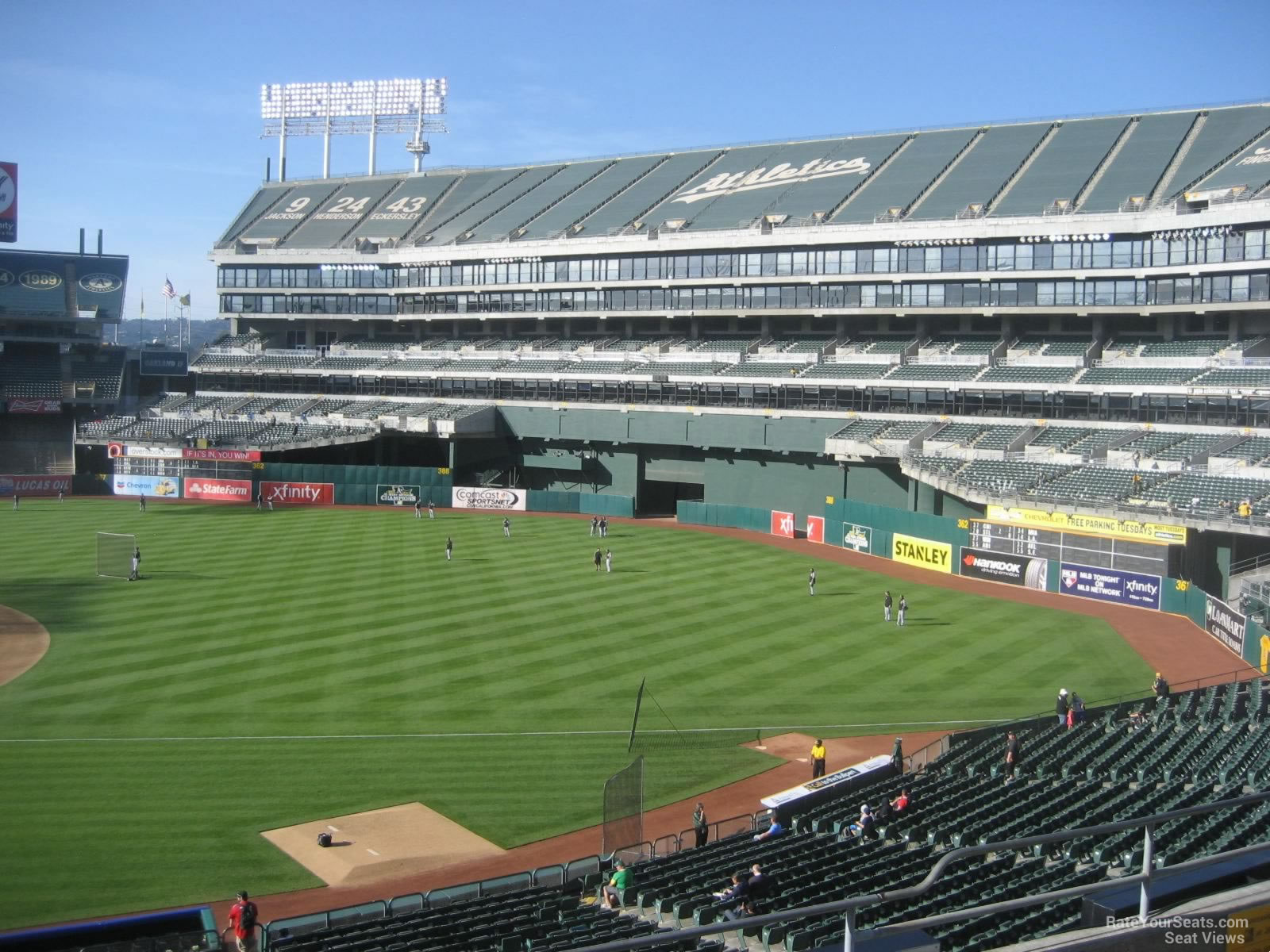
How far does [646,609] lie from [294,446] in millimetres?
41647

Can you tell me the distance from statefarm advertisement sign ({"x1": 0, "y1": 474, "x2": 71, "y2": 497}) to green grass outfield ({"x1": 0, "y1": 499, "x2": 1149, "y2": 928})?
22610 millimetres

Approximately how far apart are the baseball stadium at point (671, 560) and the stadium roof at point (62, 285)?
405mm

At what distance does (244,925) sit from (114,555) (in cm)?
3729

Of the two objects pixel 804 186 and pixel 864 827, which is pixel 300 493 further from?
pixel 864 827

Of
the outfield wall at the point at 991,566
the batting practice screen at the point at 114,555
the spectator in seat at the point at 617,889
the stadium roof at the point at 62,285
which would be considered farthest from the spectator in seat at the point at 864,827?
the stadium roof at the point at 62,285

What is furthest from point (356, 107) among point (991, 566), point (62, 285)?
point (991, 566)

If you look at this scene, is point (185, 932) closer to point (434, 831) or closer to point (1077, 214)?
point (434, 831)

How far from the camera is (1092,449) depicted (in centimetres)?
5319

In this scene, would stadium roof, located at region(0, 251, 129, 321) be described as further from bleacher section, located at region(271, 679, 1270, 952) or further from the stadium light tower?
bleacher section, located at region(271, 679, 1270, 952)

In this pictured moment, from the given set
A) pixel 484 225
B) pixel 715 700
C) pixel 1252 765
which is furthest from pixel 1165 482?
pixel 484 225

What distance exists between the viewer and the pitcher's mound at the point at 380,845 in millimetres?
20453

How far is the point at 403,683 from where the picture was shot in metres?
31.9

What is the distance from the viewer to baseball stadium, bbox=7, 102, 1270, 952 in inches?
700

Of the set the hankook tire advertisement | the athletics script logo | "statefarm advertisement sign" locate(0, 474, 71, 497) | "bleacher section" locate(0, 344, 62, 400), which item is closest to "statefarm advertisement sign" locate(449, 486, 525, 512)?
the athletics script logo
